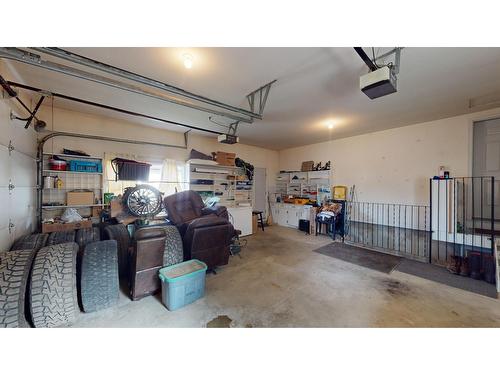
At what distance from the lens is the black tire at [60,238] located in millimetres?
2393

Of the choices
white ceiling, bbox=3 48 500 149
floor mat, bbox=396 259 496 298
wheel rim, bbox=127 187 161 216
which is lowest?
floor mat, bbox=396 259 496 298

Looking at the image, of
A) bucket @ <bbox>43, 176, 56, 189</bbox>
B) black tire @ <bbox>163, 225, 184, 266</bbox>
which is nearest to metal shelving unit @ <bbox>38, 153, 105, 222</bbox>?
bucket @ <bbox>43, 176, 56, 189</bbox>

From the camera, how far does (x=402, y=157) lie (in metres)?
4.60

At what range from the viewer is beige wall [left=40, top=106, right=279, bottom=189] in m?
3.48

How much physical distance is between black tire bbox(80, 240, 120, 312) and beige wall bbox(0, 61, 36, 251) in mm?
982

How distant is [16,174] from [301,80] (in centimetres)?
399

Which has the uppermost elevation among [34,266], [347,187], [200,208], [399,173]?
[399,173]

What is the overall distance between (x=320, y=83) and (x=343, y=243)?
3767 millimetres

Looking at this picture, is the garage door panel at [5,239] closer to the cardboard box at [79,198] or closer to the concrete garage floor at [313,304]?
the concrete garage floor at [313,304]

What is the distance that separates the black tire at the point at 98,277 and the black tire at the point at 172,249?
564mm

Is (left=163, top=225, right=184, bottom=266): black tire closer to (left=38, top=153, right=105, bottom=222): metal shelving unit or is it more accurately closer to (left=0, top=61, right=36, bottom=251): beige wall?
(left=0, top=61, right=36, bottom=251): beige wall

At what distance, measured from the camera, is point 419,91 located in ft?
9.33
